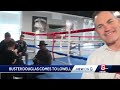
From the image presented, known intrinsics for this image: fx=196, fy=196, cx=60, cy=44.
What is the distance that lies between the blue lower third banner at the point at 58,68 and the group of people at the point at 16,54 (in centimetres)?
5

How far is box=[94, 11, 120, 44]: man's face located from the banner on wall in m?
0.69

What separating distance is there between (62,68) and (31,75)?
44cm

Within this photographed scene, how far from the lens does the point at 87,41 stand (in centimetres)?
266

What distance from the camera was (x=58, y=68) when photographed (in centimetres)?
256

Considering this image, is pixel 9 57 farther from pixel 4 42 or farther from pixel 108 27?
pixel 108 27

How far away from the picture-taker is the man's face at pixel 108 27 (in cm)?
252

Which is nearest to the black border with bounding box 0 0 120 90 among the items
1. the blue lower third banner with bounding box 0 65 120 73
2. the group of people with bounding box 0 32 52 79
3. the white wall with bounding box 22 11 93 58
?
the white wall with bounding box 22 11 93 58

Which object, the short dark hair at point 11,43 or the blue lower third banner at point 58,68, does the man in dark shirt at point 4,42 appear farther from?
the blue lower third banner at point 58,68

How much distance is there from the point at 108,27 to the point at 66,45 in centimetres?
61

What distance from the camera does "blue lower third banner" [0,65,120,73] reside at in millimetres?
2545

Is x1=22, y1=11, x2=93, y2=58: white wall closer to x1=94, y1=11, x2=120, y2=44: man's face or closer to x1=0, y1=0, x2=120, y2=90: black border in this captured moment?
x1=0, y1=0, x2=120, y2=90: black border
